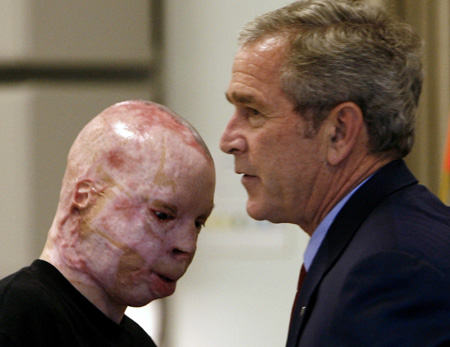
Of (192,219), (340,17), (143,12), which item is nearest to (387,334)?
(192,219)

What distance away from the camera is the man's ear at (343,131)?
1.41 m

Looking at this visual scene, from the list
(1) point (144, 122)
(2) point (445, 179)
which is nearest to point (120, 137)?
(1) point (144, 122)

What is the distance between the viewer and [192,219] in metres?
1.17

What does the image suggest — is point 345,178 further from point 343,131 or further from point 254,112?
point 254,112

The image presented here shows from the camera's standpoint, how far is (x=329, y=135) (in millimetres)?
1430

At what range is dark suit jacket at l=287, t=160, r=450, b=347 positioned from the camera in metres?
1.13

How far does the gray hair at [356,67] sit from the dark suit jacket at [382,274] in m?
0.10

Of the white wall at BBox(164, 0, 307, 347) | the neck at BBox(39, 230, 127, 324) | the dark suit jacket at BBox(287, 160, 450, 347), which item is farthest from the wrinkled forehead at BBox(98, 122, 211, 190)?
the white wall at BBox(164, 0, 307, 347)

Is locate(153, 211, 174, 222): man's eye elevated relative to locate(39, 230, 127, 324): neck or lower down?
elevated

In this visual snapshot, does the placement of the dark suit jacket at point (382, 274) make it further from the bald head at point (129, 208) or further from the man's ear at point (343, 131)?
the bald head at point (129, 208)

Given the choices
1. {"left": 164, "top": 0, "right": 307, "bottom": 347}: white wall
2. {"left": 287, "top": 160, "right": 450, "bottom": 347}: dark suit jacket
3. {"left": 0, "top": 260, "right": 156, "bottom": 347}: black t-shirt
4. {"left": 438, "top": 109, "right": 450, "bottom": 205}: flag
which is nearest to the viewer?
{"left": 0, "top": 260, "right": 156, "bottom": 347}: black t-shirt

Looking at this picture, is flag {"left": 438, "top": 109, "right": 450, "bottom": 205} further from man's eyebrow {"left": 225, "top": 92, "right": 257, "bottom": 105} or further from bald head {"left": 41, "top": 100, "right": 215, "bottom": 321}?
bald head {"left": 41, "top": 100, "right": 215, "bottom": 321}

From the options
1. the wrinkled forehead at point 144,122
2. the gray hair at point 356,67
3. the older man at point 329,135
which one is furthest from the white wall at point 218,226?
the wrinkled forehead at point 144,122

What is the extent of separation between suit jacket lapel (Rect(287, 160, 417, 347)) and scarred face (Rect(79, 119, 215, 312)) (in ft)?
0.93
